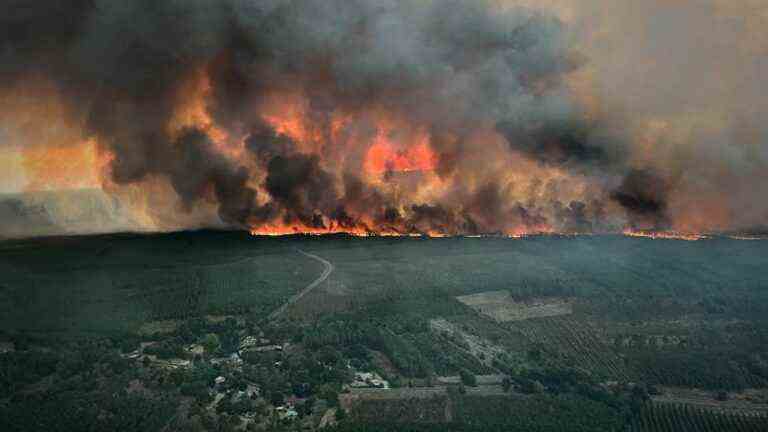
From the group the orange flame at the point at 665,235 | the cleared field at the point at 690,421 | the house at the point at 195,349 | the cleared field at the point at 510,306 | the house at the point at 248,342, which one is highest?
the orange flame at the point at 665,235

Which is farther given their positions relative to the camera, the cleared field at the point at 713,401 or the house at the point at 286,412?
the cleared field at the point at 713,401

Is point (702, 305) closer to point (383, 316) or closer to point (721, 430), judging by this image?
point (721, 430)

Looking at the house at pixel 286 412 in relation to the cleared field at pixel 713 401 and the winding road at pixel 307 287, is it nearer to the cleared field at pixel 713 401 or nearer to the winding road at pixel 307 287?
the winding road at pixel 307 287

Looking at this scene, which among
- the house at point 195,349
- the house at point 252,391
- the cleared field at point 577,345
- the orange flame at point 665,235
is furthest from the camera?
the orange flame at point 665,235

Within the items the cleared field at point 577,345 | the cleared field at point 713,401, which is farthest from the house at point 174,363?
the cleared field at point 713,401

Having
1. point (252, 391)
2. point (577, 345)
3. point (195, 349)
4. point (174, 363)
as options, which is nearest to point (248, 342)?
point (195, 349)

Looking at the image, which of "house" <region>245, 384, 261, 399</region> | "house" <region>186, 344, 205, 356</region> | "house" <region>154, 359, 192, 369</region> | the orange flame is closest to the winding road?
"house" <region>186, 344, 205, 356</region>

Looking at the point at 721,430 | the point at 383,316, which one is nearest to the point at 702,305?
the point at 721,430

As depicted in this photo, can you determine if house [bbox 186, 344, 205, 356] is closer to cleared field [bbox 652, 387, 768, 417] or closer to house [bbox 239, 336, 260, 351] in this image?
house [bbox 239, 336, 260, 351]
